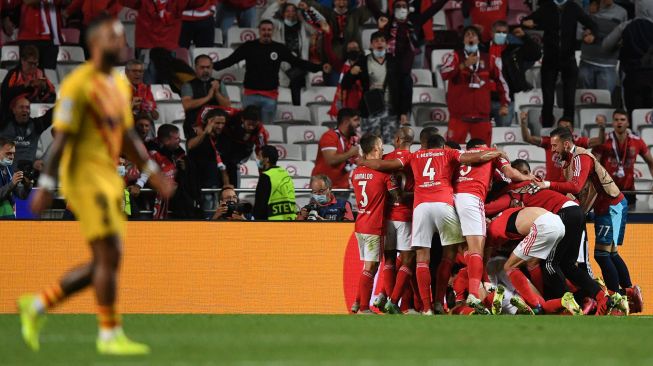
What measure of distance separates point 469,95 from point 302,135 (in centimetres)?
286

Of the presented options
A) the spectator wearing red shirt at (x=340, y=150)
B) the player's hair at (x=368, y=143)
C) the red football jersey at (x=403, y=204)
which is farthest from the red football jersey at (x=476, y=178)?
the spectator wearing red shirt at (x=340, y=150)

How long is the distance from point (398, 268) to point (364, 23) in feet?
25.6

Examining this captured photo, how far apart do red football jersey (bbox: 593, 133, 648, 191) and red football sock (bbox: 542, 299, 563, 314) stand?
457 cm

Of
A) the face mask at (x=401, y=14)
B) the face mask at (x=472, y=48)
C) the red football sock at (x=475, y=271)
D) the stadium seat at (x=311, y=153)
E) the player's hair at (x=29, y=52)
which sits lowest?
the red football sock at (x=475, y=271)

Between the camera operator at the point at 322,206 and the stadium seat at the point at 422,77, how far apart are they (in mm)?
6009

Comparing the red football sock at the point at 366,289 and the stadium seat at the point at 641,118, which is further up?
the stadium seat at the point at 641,118

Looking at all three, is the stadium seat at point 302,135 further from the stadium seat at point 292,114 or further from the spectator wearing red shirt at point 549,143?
the spectator wearing red shirt at point 549,143

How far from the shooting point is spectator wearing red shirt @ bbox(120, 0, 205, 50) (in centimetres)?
1950

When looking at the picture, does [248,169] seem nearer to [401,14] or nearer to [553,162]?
[401,14]

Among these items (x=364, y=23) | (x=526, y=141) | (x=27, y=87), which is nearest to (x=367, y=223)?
(x=526, y=141)

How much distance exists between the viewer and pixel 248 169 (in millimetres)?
18859

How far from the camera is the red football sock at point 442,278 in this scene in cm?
1368

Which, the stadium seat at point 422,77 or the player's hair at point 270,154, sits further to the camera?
the stadium seat at point 422,77

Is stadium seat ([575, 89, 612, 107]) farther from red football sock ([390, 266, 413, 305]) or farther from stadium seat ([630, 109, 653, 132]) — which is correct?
red football sock ([390, 266, 413, 305])
